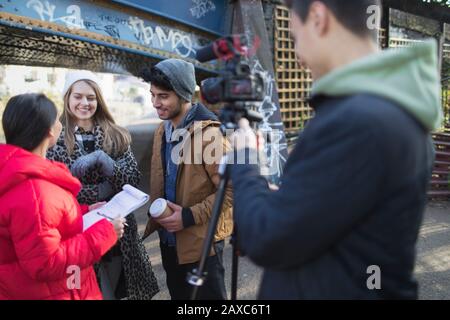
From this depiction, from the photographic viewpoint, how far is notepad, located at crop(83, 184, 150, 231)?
1.92 meters

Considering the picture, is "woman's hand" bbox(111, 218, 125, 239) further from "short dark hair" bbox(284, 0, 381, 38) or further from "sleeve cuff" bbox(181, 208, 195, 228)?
"short dark hair" bbox(284, 0, 381, 38)

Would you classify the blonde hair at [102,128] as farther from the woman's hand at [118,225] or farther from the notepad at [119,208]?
the woman's hand at [118,225]

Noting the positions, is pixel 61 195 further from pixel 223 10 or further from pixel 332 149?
pixel 223 10

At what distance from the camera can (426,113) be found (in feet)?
3.24

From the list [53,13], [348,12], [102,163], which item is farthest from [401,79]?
[53,13]


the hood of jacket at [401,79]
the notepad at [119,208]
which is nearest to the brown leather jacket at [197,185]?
the notepad at [119,208]

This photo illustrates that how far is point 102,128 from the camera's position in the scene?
8.64 ft

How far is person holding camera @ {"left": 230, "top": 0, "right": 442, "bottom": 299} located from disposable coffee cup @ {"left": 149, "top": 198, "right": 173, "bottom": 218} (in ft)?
3.30

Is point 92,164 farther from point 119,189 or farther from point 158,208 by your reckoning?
point 158,208

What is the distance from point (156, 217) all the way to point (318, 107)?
4.12 ft

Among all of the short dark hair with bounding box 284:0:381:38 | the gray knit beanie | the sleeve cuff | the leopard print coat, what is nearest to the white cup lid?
the sleeve cuff

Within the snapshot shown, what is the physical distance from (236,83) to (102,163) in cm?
136
